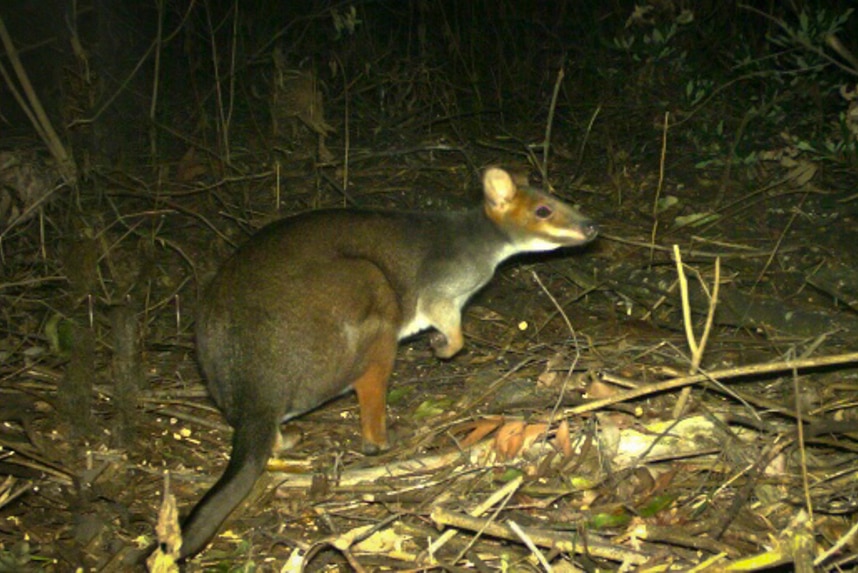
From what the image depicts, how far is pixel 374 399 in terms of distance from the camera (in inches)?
191

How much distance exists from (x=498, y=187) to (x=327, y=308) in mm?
1477

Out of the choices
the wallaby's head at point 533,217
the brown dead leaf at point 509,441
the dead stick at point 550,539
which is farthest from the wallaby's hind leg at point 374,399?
the wallaby's head at point 533,217

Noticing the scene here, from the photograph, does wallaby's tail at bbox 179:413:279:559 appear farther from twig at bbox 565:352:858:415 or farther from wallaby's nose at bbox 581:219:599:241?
wallaby's nose at bbox 581:219:599:241

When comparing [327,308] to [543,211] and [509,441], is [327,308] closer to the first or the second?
[509,441]

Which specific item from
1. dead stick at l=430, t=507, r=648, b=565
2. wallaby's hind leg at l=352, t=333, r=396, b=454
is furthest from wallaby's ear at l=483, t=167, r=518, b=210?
dead stick at l=430, t=507, r=648, b=565

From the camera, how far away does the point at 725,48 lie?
→ 28.8ft

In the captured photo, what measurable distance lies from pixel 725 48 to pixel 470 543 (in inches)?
252

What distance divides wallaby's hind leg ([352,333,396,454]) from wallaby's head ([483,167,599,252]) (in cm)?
121

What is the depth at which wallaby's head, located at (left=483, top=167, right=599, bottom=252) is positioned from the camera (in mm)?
5668

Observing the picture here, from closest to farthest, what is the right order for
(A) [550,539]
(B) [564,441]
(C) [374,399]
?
(A) [550,539], (B) [564,441], (C) [374,399]

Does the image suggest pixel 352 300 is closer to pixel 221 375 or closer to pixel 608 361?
pixel 221 375

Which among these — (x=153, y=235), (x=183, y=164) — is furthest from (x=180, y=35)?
(x=153, y=235)

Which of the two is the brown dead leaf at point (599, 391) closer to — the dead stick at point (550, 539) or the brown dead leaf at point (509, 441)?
the brown dead leaf at point (509, 441)

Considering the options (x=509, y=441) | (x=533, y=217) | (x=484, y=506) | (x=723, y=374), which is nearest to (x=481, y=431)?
(x=509, y=441)
